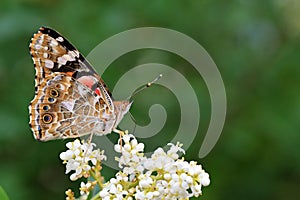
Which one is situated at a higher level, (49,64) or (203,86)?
(203,86)

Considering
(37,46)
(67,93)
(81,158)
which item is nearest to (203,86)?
(67,93)

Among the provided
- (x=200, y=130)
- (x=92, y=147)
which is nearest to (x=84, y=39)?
(x=200, y=130)

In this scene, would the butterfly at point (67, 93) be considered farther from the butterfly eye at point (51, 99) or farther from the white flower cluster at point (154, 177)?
the white flower cluster at point (154, 177)

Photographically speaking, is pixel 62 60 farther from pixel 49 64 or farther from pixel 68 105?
pixel 68 105

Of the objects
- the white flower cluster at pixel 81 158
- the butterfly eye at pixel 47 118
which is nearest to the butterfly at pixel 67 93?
the butterfly eye at pixel 47 118

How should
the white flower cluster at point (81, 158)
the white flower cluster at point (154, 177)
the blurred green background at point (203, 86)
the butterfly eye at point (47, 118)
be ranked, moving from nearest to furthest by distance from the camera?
the white flower cluster at point (154, 177), the white flower cluster at point (81, 158), the butterfly eye at point (47, 118), the blurred green background at point (203, 86)

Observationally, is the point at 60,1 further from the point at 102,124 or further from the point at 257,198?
the point at 257,198
